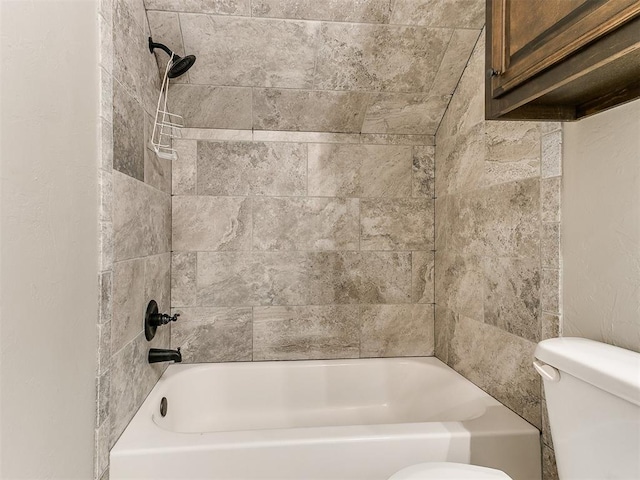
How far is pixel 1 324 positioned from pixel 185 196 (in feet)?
4.78

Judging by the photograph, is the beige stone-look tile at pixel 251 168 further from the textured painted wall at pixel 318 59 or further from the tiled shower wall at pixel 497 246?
the tiled shower wall at pixel 497 246

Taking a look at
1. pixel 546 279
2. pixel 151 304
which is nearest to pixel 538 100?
pixel 546 279

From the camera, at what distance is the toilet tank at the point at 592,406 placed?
0.79m

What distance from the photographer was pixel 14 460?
73 cm

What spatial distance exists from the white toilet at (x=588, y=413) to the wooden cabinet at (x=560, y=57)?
65 cm

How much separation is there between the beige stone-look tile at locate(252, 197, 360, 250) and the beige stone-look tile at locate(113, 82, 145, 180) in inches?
29.3

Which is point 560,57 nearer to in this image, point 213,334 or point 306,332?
point 306,332

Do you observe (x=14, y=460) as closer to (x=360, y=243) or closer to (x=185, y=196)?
(x=185, y=196)

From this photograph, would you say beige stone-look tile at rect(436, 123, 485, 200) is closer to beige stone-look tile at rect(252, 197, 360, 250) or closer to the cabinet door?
beige stone-look tile at rect(252, 197, 360, 250)

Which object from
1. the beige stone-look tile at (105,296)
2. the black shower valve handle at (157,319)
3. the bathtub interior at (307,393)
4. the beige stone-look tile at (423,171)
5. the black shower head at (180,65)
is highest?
the black shower head at (180,65)

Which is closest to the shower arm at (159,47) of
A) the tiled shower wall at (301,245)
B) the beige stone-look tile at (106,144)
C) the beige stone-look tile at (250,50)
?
the beige stone-look tile at (250,50)

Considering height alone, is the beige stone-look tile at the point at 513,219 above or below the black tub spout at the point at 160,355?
above

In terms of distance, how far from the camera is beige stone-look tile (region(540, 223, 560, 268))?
1.24 metres

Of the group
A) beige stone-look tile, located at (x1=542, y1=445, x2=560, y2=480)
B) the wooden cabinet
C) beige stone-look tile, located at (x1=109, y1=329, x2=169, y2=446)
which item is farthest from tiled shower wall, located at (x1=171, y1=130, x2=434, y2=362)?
the wooden cabinet
